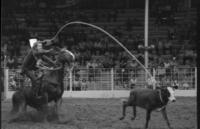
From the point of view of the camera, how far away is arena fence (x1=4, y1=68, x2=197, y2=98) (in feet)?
52.5

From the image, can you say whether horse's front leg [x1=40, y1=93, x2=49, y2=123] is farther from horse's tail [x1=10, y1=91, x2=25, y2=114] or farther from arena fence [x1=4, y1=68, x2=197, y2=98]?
arena fence [x1=4, y1=68, x2=197, y2=98]

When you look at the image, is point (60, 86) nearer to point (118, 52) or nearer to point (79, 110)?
point (79, 110)

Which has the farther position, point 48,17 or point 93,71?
point 48,17

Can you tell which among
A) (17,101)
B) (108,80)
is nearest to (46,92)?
(17,101)

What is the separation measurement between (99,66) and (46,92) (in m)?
7.45

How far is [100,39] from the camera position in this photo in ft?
71.8

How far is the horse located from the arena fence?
6192 millimetres

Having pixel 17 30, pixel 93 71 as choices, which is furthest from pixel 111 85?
pixel 17 30

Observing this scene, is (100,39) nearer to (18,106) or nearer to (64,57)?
(18,106)

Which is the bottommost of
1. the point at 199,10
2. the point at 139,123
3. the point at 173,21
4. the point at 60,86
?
the point at 139,123

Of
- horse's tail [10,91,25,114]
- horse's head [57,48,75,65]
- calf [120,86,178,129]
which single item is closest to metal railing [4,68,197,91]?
horse's tail [10,91,25,114]

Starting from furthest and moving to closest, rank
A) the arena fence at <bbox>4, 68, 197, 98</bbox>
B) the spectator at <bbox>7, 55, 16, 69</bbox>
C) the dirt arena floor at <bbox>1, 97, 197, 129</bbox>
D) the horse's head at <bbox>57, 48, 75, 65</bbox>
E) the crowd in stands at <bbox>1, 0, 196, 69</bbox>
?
the crowd in stands at <bbox>1, 0, 196, 69</bbox>
the spectator at <bbox>7, 55, 16, 69</bbox>
the arena fence at <bbox>4, 68, 197, 98</bbox>
the horse's head at <bbox>57, 48, 75, 65</bbox>
the dirt arena floor at <bbox>1, 97, 197, 129</bbox>

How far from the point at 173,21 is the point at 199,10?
822 inches

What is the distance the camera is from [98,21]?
78.7 ft
